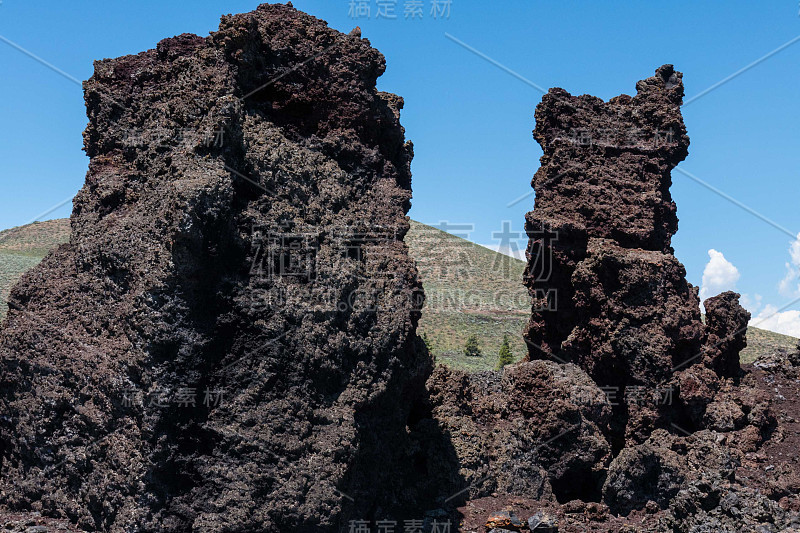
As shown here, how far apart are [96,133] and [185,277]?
2.72 metres

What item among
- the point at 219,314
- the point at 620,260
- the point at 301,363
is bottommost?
the point at 301,363

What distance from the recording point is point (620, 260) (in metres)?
10.6

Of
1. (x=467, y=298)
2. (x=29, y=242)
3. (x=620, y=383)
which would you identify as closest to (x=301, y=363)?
(x=620, y=383)

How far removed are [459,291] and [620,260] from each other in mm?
50615

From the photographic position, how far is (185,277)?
6734 mm

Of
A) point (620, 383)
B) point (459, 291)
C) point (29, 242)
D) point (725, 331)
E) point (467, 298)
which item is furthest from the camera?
point (29, 242)

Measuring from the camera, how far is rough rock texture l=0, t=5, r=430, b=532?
6629 millimetres

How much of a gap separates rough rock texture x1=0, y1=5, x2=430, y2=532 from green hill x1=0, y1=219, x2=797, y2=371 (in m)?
27.5

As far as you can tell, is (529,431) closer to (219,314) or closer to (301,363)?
(301,363)

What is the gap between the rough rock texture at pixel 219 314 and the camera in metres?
6.63

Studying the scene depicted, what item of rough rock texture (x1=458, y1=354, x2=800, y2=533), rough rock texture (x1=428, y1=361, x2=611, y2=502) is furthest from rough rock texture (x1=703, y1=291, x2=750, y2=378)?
rough rock texture (x1=428, y1=361, x2=611, y2=502)

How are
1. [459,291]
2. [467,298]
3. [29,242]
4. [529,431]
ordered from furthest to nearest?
[29,242] → [459,291] → [467,298] → [529,431]

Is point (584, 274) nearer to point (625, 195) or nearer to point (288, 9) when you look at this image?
point (625, 195)

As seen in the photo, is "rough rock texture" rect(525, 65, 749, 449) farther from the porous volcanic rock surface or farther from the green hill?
the green hill
